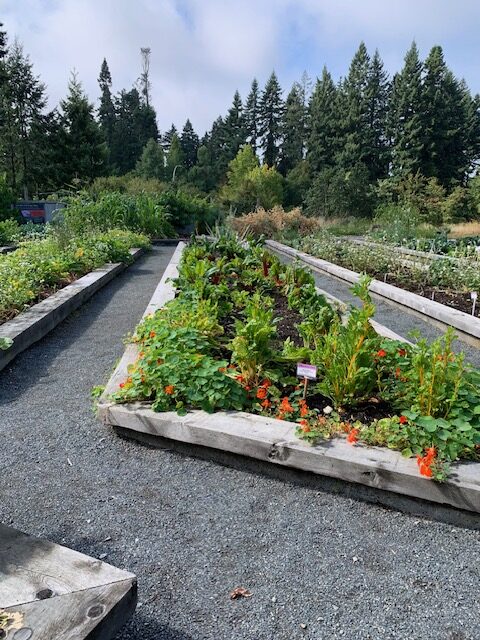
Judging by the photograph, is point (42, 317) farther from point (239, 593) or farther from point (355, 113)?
point (355, 113)

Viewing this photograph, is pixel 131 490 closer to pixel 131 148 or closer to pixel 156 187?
pixel 156 187

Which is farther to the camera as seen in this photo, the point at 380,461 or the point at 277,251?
the point at 277,251

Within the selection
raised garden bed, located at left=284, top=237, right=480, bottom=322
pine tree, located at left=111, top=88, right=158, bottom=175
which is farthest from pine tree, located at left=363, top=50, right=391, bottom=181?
raised garden bed, located at left=284, top=237, right=480, bottom=322

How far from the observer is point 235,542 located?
1771 millimetres

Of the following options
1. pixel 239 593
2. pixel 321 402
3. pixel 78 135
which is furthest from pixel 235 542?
pixel 78 135

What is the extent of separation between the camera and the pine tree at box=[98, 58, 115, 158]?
4828cm

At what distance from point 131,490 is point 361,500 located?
105 cm

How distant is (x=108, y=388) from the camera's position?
9.27 feet

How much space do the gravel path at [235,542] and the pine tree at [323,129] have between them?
43.0 meters

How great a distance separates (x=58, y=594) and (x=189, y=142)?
197ft

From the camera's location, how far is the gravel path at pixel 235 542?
1442mm

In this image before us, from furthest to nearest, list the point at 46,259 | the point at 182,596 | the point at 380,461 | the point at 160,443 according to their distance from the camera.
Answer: the point at 46,259, the point at 160,443, the point at 380,461, the point at 182,596

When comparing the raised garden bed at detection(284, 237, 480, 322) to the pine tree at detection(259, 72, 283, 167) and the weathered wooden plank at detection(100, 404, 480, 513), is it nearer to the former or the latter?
the weathered wooden plank at detection(100, 404, 480, 513)

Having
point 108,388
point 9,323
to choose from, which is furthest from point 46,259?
point 108,388
